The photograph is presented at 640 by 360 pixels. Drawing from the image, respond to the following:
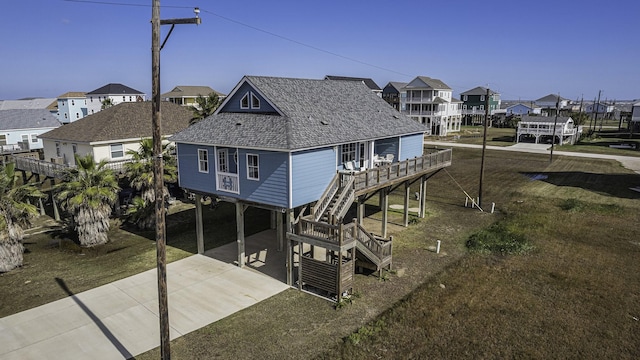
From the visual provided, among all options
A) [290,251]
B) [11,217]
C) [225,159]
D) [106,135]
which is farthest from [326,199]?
[106,135]

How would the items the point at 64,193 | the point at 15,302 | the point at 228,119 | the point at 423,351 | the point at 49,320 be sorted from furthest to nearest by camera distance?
the point at 64,193 < the point at 228,119 < the point at 15,302 < the point at 49,320 < the point at 423,351

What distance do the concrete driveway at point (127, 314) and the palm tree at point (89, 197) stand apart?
A: 6.09 metres

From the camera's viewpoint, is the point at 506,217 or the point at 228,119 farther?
the point at 506,217

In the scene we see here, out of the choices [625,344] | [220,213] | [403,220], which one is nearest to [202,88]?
[220,213]

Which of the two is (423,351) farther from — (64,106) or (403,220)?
(64,106)

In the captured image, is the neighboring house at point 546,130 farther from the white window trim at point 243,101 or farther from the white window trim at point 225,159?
the white window trim at point 225,159

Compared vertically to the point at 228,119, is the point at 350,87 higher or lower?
higher

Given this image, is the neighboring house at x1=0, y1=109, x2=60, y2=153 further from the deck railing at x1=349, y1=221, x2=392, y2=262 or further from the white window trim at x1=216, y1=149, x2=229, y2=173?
the deck railing at x1=349, y1=221, x2=392, y2=262

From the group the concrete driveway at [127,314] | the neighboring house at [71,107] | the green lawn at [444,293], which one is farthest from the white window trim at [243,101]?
the neighboring house at [71,107]

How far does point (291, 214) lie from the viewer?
1808 centimetres

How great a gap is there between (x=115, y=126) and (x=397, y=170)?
23281 mm

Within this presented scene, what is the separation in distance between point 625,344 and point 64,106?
96537mm

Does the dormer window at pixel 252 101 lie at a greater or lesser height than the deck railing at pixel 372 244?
greater

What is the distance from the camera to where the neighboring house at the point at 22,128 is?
4503cm
